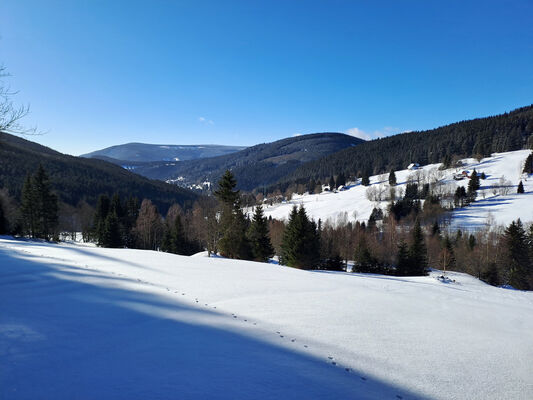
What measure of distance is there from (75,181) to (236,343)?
493 feet

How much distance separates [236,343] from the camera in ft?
17.4

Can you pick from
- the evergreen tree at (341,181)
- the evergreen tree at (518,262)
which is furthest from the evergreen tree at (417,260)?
the evergreen tree at (341,181)

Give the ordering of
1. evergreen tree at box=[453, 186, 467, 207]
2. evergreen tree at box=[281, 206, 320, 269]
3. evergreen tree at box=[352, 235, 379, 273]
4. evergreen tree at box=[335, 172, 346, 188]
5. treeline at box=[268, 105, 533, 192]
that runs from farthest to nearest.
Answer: evergreen tree at box=[335, 172, 346, 188] → treeline at box=[268, 105, 533, 192] → evergreen tree at box=[453, 186, 467, 207] → evergreen tree at box=[352, 235, 379, 273] → evergreen tree at box=[281, 206, 320, 269]

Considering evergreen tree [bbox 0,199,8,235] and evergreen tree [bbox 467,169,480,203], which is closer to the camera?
evergreen tree [bbox 0,199,8,235]

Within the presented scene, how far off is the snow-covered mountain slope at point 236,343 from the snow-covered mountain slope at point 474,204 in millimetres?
94504

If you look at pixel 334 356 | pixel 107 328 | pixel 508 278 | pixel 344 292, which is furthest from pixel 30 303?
pixel 508 278

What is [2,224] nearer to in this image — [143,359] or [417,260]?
[143,359]

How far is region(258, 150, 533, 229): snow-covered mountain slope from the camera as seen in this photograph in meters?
86.4

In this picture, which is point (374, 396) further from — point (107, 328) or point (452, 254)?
point (452, 254)

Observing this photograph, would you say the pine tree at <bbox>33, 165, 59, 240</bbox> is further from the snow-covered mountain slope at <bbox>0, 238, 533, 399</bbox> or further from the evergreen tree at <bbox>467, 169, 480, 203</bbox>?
the evergreen tree at <bbox>467, 169, 480, 203</bbox>

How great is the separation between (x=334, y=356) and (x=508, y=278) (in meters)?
58.2

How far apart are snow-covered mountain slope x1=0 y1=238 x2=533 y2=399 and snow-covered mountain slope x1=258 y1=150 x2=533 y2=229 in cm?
9450

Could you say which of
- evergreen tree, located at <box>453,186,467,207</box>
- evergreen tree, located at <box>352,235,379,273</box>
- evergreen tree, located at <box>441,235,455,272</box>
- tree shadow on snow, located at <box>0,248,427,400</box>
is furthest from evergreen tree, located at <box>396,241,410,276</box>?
evergreen tree, located at <box>453,186,467,207</box>

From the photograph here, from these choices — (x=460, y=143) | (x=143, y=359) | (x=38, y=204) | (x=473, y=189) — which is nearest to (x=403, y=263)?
(x=143, y=359)
